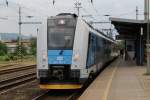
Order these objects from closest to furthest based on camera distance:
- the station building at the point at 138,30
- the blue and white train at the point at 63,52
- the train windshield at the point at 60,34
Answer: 1. the blue and white train at the point at 63,52
2. the train windshield at the point at 60,34
3. the station building at the point at 138,30

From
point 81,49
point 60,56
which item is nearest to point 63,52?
point 60,56

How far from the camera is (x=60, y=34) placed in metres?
17.2

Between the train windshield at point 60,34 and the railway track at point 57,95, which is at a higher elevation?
the train windshield at point 60,34

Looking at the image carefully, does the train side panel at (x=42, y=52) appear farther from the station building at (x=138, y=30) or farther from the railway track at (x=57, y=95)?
the station building at (x=138, y=30)

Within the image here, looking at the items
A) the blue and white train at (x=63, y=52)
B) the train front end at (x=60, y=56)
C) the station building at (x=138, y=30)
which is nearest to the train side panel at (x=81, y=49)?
the blue and white train at (x=63, y=52)

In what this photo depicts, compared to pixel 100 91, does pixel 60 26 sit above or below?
above

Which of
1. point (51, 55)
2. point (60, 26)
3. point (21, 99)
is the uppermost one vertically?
point (60, 26)

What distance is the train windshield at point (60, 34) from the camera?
1697 cm

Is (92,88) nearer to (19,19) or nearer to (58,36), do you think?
(58,36)

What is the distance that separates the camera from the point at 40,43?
17062 millimetres

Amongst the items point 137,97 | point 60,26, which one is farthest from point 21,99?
point 137,97

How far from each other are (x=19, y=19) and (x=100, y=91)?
48263 millimetres

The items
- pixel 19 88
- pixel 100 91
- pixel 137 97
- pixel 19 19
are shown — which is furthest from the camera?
pixel 19 19

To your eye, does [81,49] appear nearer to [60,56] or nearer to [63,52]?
[63,52]
